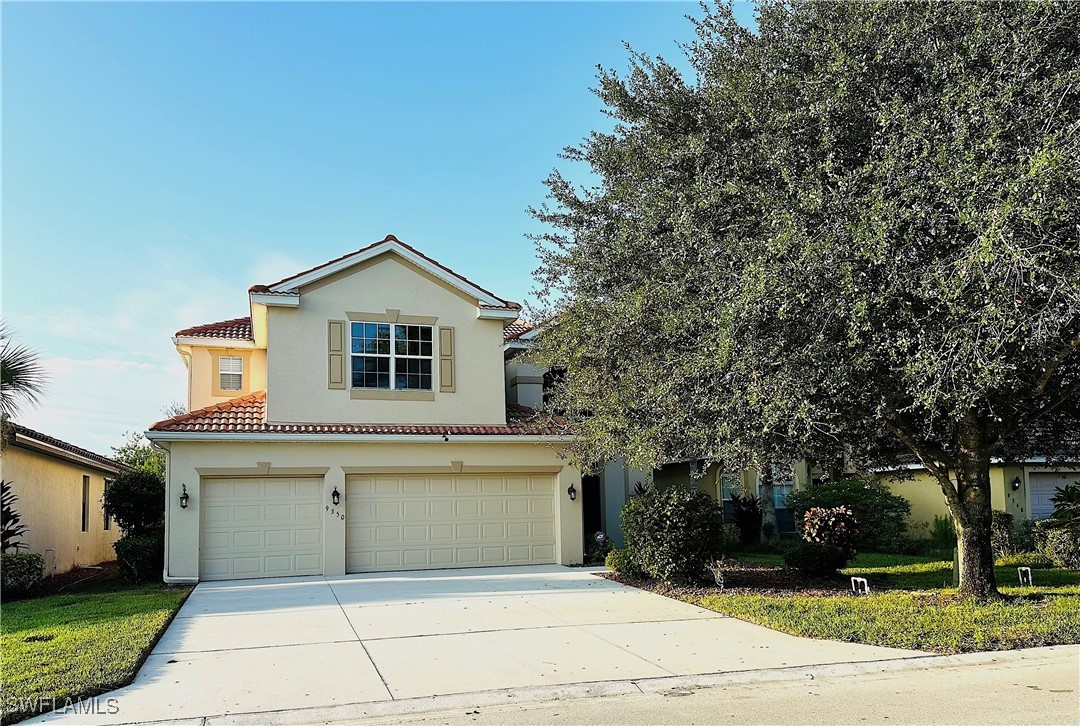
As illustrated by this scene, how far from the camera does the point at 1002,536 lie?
18.9 metres

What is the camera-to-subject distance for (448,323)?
1891cm

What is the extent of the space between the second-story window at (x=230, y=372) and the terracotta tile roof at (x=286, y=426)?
2627 mm

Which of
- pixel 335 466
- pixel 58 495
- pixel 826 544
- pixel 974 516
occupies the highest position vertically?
pixel 335 466

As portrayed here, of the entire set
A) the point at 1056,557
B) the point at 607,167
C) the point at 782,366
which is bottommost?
the point at 1056,557

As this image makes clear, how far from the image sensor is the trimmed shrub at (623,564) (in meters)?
15.4

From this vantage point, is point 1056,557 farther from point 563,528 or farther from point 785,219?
point 785,219

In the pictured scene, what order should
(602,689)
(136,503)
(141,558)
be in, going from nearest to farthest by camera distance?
(602,689) → (141,558) → (136,503)

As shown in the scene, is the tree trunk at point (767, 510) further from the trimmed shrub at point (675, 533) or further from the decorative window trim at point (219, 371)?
the decorative window trim at point (219, 371)

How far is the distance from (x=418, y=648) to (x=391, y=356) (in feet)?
32.2

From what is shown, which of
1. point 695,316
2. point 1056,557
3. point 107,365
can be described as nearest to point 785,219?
point 695,316

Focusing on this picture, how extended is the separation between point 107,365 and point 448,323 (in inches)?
656

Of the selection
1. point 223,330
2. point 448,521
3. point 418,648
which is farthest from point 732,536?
point 223,330

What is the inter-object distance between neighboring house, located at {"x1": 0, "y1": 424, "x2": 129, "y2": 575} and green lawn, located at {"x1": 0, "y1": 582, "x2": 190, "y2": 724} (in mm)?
3454

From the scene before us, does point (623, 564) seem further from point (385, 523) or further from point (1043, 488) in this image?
point (1043, 488)
